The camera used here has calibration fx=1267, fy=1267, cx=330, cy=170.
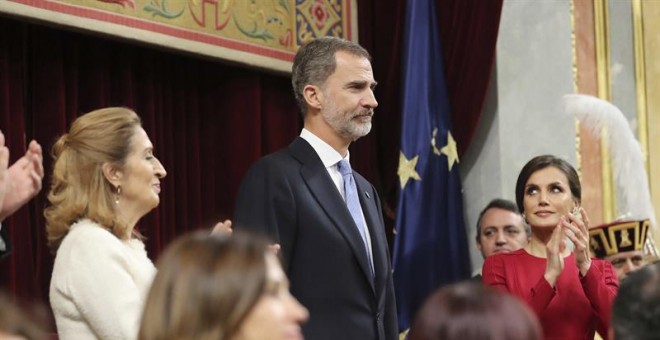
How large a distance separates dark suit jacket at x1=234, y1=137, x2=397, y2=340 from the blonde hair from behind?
1.66m

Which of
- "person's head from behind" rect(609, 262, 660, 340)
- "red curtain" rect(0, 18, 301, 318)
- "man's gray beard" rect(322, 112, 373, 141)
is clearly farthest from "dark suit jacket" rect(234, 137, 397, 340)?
"person's head from behind" rect(609, 262, 660, 340)

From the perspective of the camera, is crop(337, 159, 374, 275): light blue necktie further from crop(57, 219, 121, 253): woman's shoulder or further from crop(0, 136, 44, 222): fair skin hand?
crop(0, 136, 44, 222): fair skin hand

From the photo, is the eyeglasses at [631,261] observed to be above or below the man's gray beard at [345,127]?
below

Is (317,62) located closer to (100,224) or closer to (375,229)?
(375,229)

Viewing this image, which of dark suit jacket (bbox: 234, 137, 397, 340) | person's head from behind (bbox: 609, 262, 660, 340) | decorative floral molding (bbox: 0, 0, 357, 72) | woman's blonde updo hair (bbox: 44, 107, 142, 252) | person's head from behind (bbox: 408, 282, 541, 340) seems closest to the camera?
person's head from behind (bbox: 408, 282, 541, 340)

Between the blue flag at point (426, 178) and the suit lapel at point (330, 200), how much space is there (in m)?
2.22

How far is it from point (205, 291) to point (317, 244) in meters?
1.78

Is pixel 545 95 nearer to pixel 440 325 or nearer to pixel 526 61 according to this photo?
pixel 526 61

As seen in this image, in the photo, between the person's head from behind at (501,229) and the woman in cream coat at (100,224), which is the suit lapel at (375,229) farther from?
the person's head from behind at (501,229)

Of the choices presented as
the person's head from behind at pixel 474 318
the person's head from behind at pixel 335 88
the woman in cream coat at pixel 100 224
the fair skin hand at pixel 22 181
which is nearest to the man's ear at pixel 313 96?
the person's head from behind at pixel 335 88

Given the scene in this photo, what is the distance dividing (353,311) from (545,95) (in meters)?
2.75

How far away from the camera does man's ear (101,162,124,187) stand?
3744mm

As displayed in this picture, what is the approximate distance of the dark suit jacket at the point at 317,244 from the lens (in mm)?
4023

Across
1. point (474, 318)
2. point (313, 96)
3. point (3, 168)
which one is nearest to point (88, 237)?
point (3, 168)
